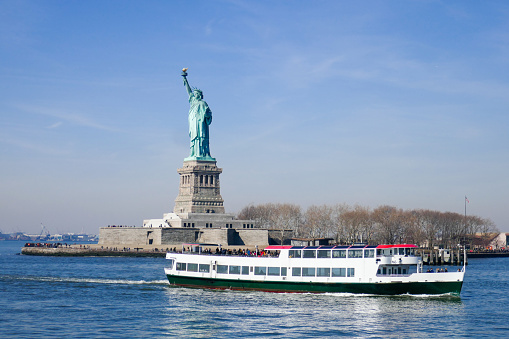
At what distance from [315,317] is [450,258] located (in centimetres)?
7889

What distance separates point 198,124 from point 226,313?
9986cm

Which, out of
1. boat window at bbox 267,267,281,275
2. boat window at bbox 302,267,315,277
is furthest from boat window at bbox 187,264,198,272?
boat window at bbox 302,267,315,277

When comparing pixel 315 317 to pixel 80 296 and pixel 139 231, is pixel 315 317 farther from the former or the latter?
pixel 139 231

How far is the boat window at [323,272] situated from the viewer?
2597 inches

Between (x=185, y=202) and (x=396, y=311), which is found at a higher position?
(x=185, y=202)

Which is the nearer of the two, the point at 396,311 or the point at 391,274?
the point at 396,311

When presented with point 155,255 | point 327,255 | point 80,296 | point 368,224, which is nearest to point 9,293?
point 80,296

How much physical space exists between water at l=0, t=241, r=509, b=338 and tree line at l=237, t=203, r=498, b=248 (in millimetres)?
74953

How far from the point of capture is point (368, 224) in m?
151

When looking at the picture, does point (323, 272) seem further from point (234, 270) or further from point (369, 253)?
point (234, 270)

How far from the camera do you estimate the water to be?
4862 centimetres

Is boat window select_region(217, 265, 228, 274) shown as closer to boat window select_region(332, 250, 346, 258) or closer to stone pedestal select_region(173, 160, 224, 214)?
boat window select_region(332, 250, 346, 258)

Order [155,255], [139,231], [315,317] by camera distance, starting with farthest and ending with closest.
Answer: [139,231], [155,255], [315,317]

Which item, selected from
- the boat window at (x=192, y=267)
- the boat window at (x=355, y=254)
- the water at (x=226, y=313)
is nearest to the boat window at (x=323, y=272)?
the water at (x=226, y=313)
